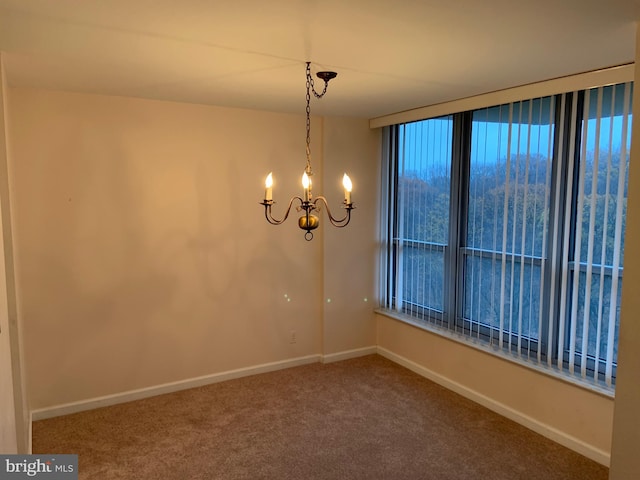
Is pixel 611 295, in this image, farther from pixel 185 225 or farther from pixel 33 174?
pixel 33 174

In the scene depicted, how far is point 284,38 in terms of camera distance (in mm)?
2100

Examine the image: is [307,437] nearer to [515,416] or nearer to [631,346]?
[515,416]

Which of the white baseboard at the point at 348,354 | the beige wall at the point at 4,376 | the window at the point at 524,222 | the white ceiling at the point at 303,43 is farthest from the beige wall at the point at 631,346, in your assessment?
the white baseboard at the point at 348,354

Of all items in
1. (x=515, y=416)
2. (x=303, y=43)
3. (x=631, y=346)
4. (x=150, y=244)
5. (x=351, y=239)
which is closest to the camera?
(x=631, y=346)

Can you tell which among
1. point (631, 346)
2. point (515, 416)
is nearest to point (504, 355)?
point (515, 416)

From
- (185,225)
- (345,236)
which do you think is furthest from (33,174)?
(345,236)

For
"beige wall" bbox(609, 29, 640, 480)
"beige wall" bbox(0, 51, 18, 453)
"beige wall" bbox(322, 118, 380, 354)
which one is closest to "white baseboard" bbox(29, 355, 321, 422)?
"beige wall" bbox(322, 118, 380, 354)

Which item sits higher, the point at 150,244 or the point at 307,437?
the point at 150,244

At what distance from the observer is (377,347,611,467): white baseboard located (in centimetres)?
288

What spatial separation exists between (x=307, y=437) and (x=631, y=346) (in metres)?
2.06

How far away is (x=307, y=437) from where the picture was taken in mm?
3164

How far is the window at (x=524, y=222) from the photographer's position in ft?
9.12

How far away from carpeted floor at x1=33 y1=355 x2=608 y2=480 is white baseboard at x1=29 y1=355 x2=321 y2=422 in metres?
0.06

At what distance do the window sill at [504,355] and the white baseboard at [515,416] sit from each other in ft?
1.21
